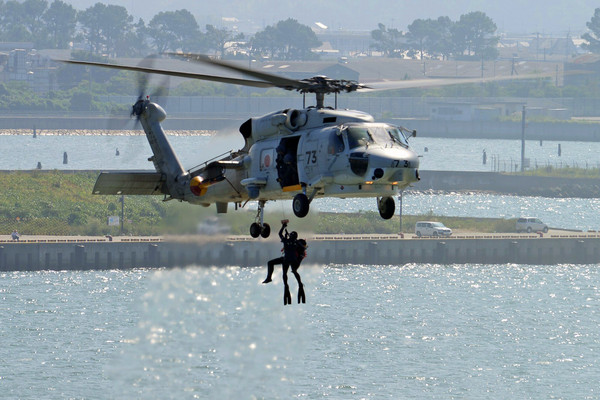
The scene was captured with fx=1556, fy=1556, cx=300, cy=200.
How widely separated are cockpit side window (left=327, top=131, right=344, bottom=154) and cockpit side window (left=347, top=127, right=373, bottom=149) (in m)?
0.26

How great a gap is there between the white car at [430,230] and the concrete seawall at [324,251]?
1.78 meters

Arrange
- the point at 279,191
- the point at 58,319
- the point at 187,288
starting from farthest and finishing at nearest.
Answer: the point at 187,288, the point at 58,319, the point at 279,191

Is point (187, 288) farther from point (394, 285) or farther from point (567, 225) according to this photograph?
point (567, 225)

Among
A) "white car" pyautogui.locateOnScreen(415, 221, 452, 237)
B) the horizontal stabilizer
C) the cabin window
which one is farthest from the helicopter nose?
"white car" pyautogui.locateOnScreen(415, 221, 452, 237)

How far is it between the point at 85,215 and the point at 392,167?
402 ft

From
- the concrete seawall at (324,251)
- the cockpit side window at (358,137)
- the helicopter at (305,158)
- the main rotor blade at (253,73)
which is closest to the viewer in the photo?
the main rotor blade at (253,73)

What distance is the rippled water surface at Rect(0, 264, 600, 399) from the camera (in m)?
106

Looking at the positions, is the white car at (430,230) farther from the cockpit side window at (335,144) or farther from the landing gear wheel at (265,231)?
the cockpit side window at (335,144)

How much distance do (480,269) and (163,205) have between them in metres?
33.2

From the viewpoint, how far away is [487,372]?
11050 centimetres

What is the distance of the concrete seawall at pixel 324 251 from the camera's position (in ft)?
456

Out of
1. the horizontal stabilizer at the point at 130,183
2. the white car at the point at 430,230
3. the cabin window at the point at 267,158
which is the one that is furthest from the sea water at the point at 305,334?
the cabin window at the point at 267,158

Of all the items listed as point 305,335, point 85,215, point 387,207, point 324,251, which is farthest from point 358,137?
point 85,215

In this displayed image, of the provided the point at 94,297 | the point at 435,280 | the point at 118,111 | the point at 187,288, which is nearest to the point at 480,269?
the point at 435,280
